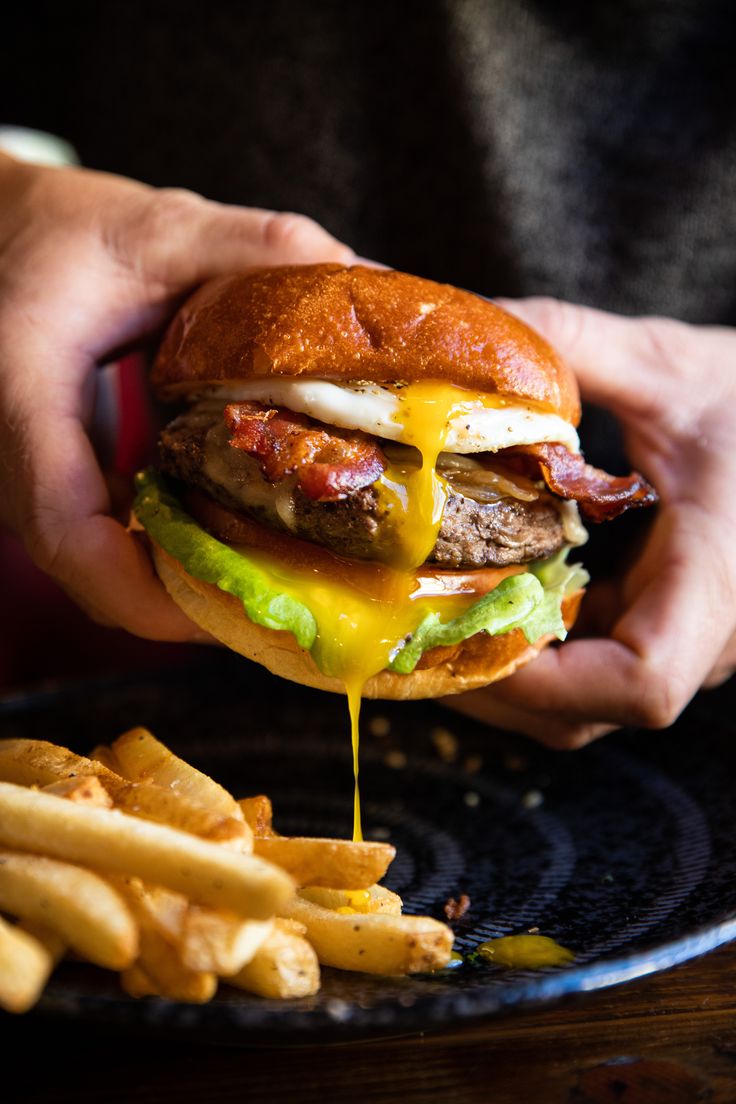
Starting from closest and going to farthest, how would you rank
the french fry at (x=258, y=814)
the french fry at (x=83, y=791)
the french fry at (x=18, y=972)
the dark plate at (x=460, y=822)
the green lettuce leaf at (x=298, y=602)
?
the french fry at (x=18, y=972) → the dark plate at (x=460, y=822) → the french fry at (x=83, y=791) → the french fry at (x=258, y=814) → the green lettuce leaf at (x=298, y=602)

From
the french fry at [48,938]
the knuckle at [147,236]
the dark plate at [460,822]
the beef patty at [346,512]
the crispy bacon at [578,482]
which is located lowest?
the dark plate at [460,822]

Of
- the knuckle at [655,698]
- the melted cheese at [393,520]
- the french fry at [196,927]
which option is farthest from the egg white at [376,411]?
the french fry at [196,927]

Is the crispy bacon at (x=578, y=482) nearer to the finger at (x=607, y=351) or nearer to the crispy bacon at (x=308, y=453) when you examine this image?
the crispy bacon at (x=308, y=453)

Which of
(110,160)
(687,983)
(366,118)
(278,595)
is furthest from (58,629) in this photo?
(687,983)

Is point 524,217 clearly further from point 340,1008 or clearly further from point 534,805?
point 340,1008

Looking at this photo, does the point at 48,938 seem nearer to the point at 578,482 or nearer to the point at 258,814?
the point at 258,814
